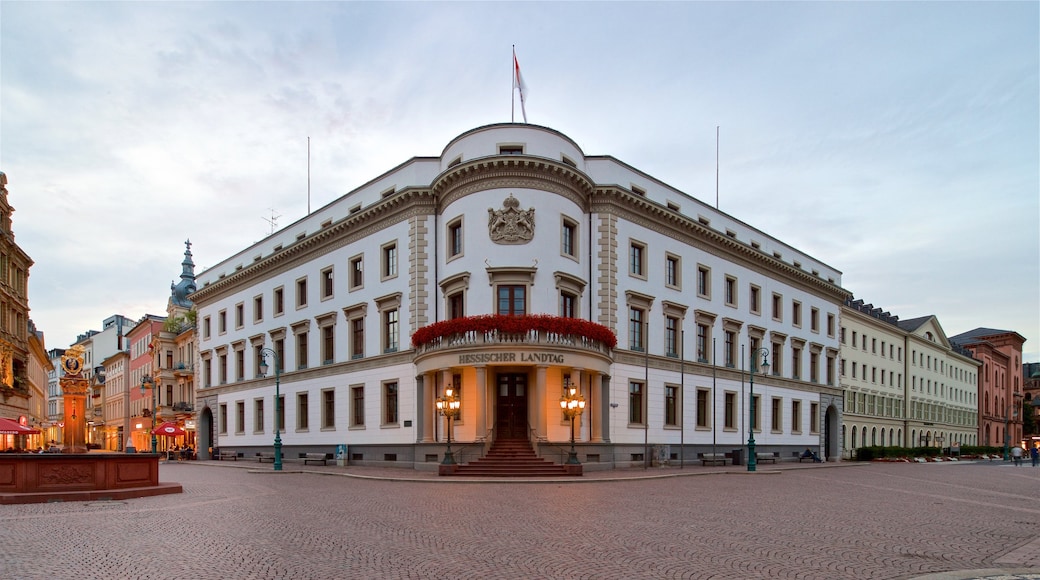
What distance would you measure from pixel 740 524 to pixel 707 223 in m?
30.9

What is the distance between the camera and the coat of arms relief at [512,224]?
108 feet

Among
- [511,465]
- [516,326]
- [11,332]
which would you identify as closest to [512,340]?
[516,326]

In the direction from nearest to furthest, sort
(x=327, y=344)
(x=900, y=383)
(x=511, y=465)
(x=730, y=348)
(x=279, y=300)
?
(x=511, y=465), (x=327, y=344), (x=730, y=348), (x=279, y=300), (x=900, y=383)

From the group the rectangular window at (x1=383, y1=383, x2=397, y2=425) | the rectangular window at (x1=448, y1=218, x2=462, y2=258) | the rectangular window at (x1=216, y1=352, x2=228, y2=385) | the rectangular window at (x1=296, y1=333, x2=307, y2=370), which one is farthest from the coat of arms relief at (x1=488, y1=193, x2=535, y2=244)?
the rectangular window at (x1=216, y1=352, x2=228, y2=385)

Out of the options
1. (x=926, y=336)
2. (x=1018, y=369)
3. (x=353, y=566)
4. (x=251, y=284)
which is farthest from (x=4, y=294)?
(x=1018, y=369)

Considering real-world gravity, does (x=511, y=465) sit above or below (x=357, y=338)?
below

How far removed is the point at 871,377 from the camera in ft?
220

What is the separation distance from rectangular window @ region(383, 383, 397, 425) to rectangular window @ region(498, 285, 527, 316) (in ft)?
27.2

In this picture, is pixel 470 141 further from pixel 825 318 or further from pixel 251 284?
pixel 825 318

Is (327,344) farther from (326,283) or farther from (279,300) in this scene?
(279,300)

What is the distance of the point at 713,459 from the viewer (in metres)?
40.8

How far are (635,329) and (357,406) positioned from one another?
1574cm

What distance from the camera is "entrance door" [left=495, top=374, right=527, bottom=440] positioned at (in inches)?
1284

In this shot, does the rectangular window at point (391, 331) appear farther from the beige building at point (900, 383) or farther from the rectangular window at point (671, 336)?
the beige building at point (900, 383)
